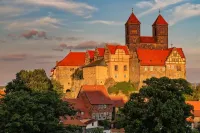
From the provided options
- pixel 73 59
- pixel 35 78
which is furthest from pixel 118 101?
pixel 73 59

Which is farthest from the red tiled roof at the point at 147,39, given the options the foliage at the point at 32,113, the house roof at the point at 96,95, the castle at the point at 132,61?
the foliage at the point at 32,113

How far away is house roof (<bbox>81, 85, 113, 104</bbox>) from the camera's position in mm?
72306

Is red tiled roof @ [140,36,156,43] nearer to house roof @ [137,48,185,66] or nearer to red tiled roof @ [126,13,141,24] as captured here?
red tiled roof @ [126,13,141,24]

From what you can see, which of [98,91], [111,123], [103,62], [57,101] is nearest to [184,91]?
[57,101]

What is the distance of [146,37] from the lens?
3883 inches

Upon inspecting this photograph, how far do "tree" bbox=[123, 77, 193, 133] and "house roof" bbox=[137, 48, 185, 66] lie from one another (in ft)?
174

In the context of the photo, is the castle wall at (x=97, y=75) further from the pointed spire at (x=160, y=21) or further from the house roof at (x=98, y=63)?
the pointed spire at (x=160, y=21)

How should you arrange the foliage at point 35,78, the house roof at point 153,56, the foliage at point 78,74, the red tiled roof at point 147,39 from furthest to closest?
the red tiled roof at point 147,39 < the foliage at point 78,74 < the house roof at point 153,56 < the foliage at point 35,78

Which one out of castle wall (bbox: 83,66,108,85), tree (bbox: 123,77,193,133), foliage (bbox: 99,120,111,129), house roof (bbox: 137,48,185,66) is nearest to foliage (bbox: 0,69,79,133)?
tree (bbox: 123,77,193,133)

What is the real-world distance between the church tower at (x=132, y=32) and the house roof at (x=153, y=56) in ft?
8.93

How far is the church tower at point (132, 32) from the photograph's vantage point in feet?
313

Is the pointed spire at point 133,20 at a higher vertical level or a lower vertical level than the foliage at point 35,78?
higher

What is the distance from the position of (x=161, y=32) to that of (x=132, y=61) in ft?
36.8

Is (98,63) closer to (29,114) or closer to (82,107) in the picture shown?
(82,107)
